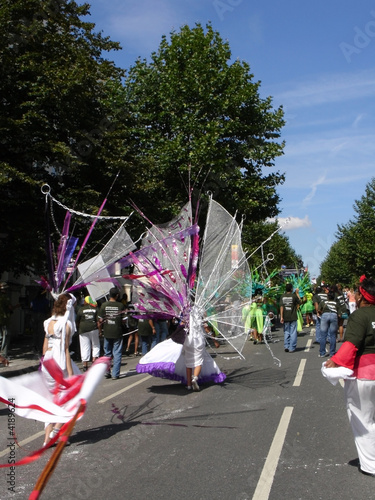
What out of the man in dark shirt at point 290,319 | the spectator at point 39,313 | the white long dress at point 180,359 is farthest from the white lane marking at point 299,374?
the spectator at point 39,313

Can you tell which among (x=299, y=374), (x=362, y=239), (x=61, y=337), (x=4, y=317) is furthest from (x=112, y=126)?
(x=362, y=239)

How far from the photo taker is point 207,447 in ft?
19.8

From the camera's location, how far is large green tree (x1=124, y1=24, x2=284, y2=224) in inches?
952

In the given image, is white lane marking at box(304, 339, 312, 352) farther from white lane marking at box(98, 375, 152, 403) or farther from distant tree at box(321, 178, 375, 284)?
distant tree at box(321, 178, 375, 284)

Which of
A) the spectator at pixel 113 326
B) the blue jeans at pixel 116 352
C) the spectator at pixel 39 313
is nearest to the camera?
the spectator at pixel 113 326

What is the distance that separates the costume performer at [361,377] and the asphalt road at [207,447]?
0.29 metres

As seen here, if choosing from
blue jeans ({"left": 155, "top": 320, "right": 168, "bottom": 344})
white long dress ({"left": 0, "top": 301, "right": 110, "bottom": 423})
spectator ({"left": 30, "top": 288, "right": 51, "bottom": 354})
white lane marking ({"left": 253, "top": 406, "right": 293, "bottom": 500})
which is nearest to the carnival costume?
white lane marking ({"left": 253, "top": 406, "right": 293, "bottom": 500})

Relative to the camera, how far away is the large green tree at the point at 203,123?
24188mm

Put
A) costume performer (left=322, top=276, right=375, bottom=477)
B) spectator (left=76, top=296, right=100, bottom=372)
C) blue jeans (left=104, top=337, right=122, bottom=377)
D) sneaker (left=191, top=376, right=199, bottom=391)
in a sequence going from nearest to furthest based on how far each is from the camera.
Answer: costume performer (left=322, top=276, right=375, bottom=477), sneaker (left=191, top=376, right=199, bottom=391), blue jeans (left=104, top=337, right=122, bottom=377), spectator (left=76, top=296, right=100, bottom=372)

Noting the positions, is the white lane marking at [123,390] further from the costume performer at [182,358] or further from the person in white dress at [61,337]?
the person in white dress at [61,337]

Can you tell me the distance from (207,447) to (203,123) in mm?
19971

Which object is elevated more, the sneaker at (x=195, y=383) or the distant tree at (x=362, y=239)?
the distant tree at (x=362, y=239)

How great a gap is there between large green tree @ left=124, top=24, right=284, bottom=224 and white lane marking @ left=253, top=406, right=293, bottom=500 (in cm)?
1672

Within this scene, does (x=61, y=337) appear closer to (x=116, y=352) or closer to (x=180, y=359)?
(x=180, y=359)
